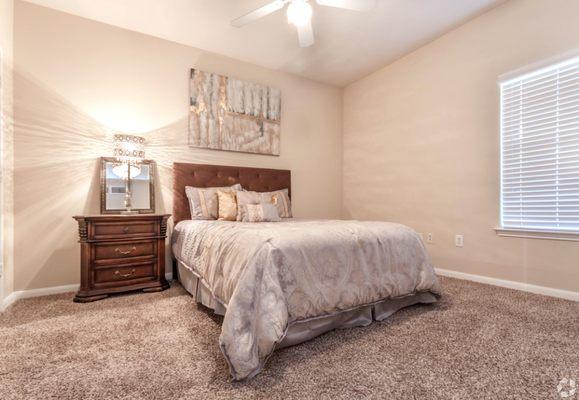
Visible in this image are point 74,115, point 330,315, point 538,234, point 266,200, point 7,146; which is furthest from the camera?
point 266,200

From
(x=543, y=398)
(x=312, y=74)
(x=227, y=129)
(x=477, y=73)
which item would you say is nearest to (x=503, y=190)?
(x=477, y=73)

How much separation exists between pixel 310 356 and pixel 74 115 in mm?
3082

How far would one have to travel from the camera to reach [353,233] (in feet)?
6.36

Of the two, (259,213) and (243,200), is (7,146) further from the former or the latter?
(259,213)

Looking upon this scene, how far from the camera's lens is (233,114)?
3660 mm

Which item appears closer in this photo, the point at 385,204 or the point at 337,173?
the point at 385,204

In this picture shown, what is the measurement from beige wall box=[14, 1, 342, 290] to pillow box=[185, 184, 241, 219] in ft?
1.07

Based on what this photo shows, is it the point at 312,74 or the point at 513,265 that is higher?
the point at 312,74

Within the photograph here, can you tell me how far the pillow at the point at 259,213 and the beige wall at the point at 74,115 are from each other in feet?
3.31

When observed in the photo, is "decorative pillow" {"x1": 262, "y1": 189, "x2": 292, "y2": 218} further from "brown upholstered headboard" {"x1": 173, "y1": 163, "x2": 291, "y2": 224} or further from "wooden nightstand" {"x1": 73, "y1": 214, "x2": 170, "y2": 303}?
"wooden nightstand" {"x1": 73, "y1": 214, "x2": 170, "y2": 303}

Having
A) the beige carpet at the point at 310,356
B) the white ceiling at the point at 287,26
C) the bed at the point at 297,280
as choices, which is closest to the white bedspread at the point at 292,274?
the bed at the point at 297,280

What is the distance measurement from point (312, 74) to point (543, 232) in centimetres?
333

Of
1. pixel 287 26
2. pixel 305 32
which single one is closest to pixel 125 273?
pixel 305 32

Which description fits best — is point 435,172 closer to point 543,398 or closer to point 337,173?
point 337,173
